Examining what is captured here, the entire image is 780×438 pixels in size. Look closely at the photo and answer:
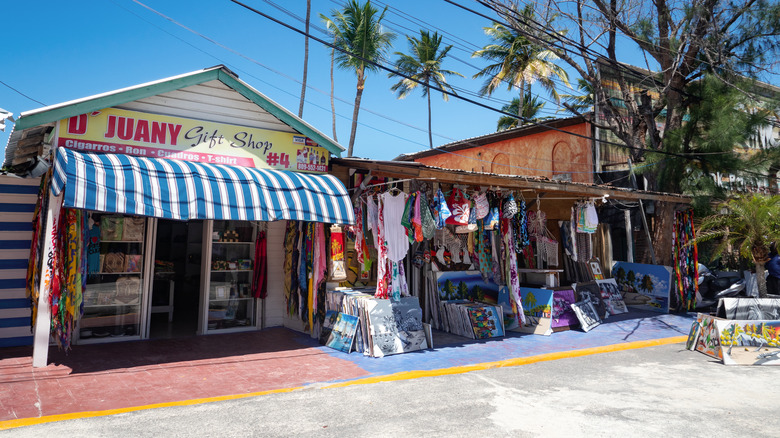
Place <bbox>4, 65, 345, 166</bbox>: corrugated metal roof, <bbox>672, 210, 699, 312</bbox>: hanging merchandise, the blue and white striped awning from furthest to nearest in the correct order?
1. <bbox>672, 210, 699, 312</bbox>: hanging merchandise
2. <bbox>4, 65, 345, 166</bbox>: corrugated metal roof
3. the blue and white striped awning

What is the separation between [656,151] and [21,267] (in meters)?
14.0

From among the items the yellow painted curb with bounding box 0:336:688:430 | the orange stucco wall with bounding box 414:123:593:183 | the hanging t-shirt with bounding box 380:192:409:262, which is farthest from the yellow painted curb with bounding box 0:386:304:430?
the orange stucco wall with bounding box 414:123:593:183

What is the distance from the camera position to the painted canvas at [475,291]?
10.0 metres

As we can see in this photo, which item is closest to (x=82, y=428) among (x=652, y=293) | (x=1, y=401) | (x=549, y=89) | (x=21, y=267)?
(x=1, y=401)

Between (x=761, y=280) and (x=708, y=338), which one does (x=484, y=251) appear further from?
(x=761, y=280)

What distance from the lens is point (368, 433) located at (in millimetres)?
4570

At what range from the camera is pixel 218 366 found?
7121 millimetres

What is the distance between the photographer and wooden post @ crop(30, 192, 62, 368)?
6.53m

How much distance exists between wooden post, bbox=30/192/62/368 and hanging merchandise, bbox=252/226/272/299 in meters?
3.58

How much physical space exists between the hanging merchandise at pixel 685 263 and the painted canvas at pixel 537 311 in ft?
16.7

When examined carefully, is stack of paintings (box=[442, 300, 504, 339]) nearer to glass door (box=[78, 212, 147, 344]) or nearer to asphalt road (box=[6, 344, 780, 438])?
asphalt road (box=[6, 344, 780, 438])

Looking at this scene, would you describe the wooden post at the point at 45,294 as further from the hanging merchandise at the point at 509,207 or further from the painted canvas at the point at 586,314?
the painted canvas at the point at 586,314

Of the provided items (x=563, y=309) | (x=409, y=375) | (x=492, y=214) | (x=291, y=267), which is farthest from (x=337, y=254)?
(x=563, y=309)

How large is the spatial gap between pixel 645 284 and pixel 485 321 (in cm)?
621
